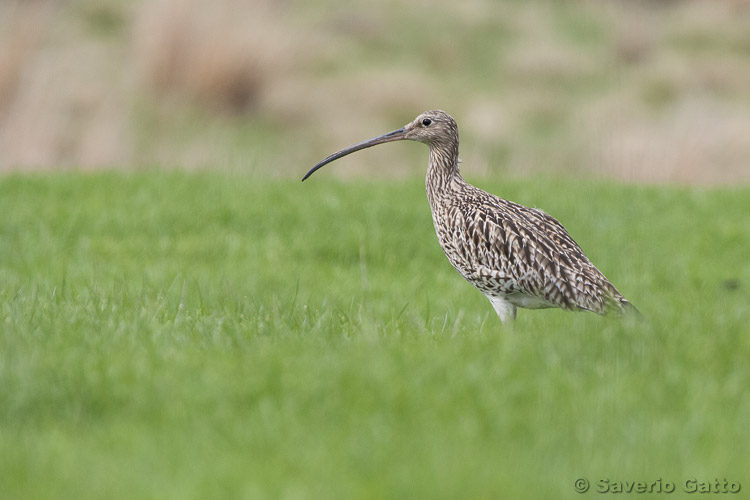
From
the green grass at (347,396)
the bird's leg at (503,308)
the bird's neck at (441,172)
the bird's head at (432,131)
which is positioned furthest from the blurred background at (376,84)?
the green grass at (347,396)

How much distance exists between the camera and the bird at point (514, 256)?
7.22 m

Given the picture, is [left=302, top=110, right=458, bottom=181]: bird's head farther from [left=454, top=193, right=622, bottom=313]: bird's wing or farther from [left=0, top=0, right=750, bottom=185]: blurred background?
[left=0, top=0, right=750, bottom=185]: blurred background

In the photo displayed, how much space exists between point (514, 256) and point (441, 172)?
45.5 inches

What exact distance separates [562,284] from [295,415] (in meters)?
2.76

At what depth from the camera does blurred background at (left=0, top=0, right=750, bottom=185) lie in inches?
832

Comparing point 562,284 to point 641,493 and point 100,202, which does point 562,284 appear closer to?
point 641,493

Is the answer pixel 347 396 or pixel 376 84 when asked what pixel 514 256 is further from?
pixel 376 84

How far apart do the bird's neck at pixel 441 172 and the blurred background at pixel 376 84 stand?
22.7 feet

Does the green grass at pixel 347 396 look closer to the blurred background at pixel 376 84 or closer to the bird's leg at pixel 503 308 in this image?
the bird's leg at pixel 503 308

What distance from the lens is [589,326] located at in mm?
6117

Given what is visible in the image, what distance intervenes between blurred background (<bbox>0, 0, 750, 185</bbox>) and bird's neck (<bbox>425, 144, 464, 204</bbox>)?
22.7 ft

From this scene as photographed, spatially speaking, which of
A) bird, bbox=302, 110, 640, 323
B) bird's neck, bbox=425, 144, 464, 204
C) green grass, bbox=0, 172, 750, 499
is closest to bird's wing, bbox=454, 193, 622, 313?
bird, bbox=302, 110, 640, 323

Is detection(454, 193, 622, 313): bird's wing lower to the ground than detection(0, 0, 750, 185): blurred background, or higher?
lower

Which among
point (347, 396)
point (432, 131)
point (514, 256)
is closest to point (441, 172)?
point (432, 131)
